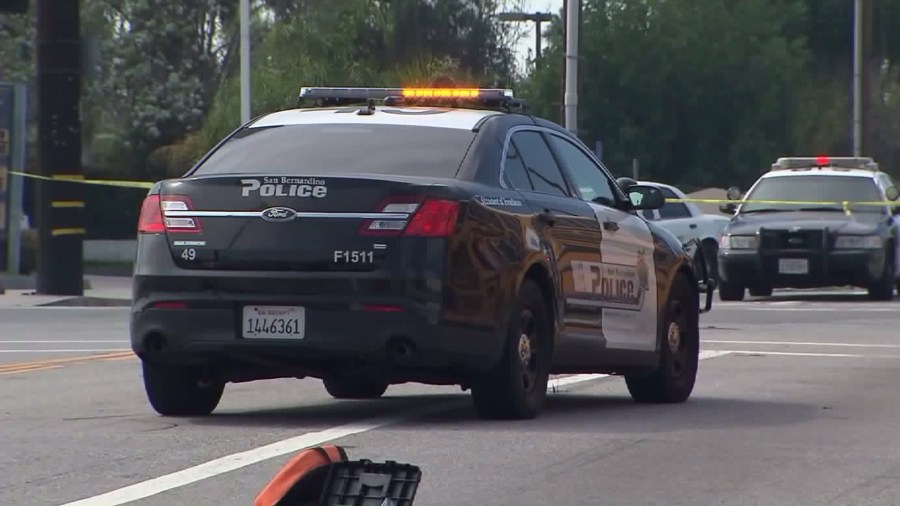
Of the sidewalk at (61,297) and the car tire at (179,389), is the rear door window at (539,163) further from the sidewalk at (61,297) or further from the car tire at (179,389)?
the sidewalk at (61,297)

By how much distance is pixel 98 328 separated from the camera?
65.3ft

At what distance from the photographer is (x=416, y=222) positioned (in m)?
9.60

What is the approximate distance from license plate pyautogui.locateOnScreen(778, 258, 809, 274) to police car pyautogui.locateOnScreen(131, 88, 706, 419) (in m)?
14.3

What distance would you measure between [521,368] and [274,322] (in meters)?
1.32

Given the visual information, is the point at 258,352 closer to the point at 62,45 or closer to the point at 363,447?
the point at 363,447

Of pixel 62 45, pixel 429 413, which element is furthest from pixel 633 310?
pixel 62 45

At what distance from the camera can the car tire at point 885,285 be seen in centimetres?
2527

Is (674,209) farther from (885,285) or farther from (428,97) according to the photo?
(428,97)

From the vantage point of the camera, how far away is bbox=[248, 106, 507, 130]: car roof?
10602 mm

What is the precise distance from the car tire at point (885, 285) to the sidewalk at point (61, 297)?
31.5 feet

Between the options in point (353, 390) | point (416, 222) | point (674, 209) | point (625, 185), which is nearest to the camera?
point (416, 222)

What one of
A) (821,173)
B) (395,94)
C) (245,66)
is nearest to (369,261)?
(395,94)

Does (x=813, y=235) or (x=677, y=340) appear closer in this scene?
(x=677, y=340)

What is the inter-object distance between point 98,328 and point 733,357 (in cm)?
720
